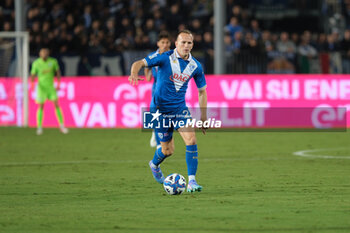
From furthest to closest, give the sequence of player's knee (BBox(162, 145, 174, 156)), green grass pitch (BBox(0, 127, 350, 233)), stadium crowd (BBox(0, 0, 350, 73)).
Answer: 1. stadium crowd (BBox(0, 0, 350, 73))
2. player's knee (BBox(162, 145, 174, 156))
3. green grass pitch (BBox(0, 127, 350, 233))

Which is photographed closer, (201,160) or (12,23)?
(201,160)

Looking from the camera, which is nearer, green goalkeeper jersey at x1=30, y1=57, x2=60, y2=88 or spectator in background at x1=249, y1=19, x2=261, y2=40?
green goalkeeper jersey at x1=30, y1=57, x2=60, y2=88

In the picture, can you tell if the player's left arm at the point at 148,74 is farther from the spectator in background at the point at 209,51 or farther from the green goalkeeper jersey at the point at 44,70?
the spectator in background at the point at 209,51

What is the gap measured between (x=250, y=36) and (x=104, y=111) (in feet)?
17.0

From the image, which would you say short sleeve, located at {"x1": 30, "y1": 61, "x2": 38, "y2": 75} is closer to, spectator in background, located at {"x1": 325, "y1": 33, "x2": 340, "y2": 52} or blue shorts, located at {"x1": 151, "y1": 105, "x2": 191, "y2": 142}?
spectator in background, located at {"x1": 325, "y1": 33, "x2": 340, "y2": 52}

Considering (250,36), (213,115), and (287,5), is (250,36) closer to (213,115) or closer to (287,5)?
(213,115)

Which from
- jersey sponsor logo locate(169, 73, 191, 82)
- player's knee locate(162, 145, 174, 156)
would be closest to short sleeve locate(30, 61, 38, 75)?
player's knee locate(162, 145, 174, 156)

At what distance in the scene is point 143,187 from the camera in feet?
34.5

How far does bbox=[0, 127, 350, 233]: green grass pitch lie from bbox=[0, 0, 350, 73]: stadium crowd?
16.4 feet

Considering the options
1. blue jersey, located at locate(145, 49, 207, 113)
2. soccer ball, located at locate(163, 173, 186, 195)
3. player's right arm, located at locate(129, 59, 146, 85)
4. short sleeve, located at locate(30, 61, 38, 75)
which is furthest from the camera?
short sleeve, located at locate(30, 61, 38, 75)

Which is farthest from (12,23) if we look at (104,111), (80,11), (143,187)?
(143,187)

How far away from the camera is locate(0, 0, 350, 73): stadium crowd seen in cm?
2322

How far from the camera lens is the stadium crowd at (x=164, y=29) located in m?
23.2

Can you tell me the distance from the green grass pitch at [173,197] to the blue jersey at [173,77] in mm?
1148
